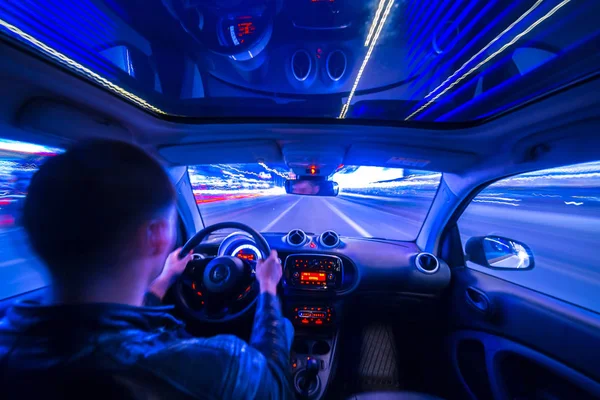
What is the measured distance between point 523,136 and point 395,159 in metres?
1.05

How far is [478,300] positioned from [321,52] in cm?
302

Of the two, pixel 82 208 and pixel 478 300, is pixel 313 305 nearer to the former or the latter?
pixel 478 300

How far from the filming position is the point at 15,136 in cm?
180

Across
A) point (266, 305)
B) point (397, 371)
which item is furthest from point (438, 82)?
point (397, 371)

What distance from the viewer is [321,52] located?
1.93 metres

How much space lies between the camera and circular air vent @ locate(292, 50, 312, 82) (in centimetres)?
194

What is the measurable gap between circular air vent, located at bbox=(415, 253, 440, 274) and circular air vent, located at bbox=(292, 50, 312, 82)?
2.56 m

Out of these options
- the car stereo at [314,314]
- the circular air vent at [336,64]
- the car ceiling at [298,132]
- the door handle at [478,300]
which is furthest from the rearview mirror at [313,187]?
the door handle at [478,300]

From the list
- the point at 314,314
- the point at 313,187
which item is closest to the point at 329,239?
the point at 313,187

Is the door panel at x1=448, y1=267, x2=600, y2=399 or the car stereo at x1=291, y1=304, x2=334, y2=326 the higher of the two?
the door panel at x1=448, y1=267, x2=600, y2=399

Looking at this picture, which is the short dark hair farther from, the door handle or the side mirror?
the side mirror

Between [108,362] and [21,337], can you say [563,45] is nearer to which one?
[108,362]

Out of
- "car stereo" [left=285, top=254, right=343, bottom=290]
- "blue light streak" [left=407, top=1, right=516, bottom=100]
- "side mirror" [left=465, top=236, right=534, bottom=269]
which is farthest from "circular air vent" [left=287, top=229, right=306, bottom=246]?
"blue light streak" [left=407, top=1, right=516, bottom=100]

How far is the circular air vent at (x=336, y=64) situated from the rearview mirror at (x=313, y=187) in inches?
49.6
